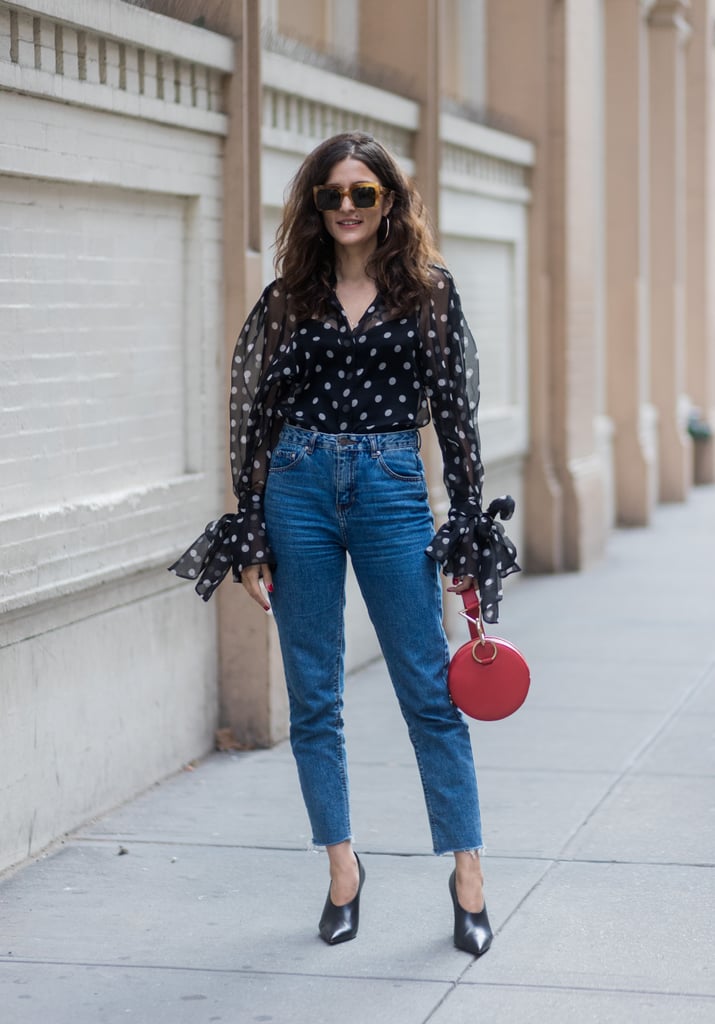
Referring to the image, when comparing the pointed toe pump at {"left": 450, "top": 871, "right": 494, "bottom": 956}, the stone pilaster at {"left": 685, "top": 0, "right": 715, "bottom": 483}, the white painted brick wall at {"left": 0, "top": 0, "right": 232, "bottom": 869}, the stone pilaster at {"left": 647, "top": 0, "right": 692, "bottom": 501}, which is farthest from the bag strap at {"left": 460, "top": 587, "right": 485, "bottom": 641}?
the stone pilaster at {"left": 685, "top": 0, "right": 715, "bottom": 483}

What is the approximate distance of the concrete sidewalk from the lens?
4289 millimetres

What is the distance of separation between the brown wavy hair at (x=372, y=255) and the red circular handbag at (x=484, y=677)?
2.75 feet

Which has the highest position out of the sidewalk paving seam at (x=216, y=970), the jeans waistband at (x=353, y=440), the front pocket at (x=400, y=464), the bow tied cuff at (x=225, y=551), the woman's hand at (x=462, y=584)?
the jeans waistband at (x=353, y=440)

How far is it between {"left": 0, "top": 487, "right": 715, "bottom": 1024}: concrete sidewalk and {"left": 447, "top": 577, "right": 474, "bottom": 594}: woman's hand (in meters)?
0.91

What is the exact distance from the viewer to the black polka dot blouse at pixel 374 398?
4480 millimetres

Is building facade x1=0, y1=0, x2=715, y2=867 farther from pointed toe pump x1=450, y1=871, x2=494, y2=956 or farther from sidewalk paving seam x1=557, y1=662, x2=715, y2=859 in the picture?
pointed toe pump x1=450, y1=871, x2=494, y2=956

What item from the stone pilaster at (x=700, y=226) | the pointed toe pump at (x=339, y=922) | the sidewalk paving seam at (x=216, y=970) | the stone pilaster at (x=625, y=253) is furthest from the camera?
the stone pilaster at (x=700, y=226)

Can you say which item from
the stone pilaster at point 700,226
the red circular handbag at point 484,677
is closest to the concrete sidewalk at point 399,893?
the red circular handbag at point 484,677

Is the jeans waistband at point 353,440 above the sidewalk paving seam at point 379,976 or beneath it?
above

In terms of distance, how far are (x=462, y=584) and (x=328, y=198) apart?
0.99 metres

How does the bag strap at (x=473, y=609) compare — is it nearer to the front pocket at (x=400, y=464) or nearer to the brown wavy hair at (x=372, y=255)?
the front pocket at (x=400, y=464)

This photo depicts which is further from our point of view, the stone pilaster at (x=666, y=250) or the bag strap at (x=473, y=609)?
the stone pilaster at (x=666, y=250)

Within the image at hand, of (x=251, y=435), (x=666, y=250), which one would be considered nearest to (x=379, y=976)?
(x=251, y=435)

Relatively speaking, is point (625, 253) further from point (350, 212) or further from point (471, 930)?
point (471, 930)
